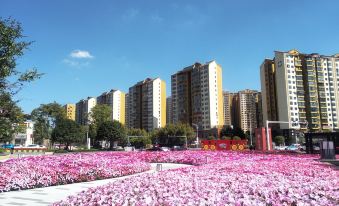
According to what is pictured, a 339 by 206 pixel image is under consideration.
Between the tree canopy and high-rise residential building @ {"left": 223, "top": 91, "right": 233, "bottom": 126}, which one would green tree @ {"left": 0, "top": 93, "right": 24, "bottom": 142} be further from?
high-rise residential building @ {"left": 223, "top": 91, "right": 233, "bottom": 126}

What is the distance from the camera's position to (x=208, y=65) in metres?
116

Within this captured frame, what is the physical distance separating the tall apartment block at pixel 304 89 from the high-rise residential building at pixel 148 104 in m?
43.7

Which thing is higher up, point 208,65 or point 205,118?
point 208,65

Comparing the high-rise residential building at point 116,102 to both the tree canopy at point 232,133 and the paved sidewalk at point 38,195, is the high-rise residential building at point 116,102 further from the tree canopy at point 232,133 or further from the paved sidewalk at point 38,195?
the paved sidewalk at point 38,195

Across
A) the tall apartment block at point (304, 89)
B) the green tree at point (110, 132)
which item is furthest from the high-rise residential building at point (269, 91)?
the green tree at point (110, 132)

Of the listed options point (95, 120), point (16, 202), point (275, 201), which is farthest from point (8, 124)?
point (95, 120)

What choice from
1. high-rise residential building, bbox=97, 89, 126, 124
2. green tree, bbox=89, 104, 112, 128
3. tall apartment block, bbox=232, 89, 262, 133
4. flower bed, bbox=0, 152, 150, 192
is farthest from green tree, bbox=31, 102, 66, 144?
tall apartment block, bbox=232, 89, 262, 133

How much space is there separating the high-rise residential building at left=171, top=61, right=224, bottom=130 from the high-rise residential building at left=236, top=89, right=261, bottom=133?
27516mm

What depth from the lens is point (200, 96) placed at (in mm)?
117375

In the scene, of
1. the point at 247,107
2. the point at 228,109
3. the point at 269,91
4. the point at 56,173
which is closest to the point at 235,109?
the point at 228,109

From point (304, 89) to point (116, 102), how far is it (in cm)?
7864

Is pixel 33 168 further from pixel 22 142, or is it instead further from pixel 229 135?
pixel 22 142

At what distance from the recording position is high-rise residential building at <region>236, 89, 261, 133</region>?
142m

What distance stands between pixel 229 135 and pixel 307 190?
10073cm
